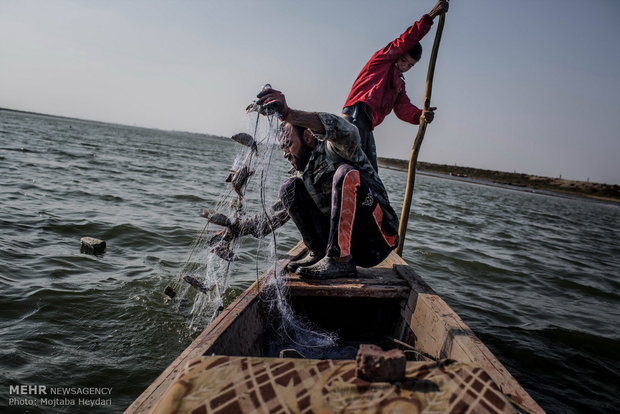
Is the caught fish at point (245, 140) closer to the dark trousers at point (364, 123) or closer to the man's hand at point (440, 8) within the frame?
→ the dark trousers at point (364, 123)

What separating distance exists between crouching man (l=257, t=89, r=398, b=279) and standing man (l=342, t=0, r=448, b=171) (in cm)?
73

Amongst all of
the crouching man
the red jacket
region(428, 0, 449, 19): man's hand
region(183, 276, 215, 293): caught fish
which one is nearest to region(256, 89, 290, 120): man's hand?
the crouching man

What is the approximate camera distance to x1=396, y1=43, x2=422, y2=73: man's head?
3805 mm

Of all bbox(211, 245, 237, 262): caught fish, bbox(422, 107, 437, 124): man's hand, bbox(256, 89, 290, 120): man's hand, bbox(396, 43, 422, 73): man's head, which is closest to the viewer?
bbox(256, 89, 290, 120): man's hand

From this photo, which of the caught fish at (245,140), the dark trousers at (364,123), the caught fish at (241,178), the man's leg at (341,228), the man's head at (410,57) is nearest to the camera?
the caught fish at (245,140)

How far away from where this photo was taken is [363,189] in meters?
2.92

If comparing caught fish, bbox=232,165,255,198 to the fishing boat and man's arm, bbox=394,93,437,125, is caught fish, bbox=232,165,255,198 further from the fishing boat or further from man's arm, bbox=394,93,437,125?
man's arm, bbox=394,93,437,125

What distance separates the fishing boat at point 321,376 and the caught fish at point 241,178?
717 millimetres

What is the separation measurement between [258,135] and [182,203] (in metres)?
8.03

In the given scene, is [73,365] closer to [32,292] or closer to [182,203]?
[32,292]

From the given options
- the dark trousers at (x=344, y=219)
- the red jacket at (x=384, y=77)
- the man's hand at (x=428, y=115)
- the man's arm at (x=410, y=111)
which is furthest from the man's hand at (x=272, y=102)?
the man's hand at (x=428, y=115)

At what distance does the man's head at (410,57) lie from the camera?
12.5ft

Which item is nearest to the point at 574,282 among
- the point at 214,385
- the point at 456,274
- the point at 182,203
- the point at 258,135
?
the point at 456,274

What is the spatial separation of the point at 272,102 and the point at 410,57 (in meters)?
2.21
